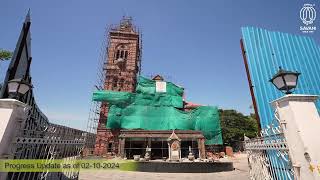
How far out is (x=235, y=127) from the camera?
148ft

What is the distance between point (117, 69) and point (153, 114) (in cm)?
1133

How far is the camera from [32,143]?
150 inches

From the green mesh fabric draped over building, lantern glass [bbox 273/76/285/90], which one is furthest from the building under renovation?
lantern glass [bbox 273/76/285/90]

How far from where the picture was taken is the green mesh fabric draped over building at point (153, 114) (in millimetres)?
28641

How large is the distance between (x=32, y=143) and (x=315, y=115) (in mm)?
5303

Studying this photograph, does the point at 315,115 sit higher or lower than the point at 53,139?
higher

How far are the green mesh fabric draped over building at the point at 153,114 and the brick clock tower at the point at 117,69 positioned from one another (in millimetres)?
2490

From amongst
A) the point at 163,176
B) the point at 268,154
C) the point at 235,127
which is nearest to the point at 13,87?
the point at 268,154

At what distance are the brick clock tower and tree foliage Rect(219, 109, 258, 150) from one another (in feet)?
79.0

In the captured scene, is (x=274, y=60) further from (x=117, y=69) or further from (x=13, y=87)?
(x=117, y=69)

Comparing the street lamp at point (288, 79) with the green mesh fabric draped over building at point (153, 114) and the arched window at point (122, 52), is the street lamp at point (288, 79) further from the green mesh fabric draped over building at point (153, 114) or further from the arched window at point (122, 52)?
the arched window at point (122, 52)

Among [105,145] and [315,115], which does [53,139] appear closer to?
[315,115]

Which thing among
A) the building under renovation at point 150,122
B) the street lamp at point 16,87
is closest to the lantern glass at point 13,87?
the street lamp at point 16,87

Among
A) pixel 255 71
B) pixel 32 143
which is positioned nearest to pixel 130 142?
pixel 255 71
